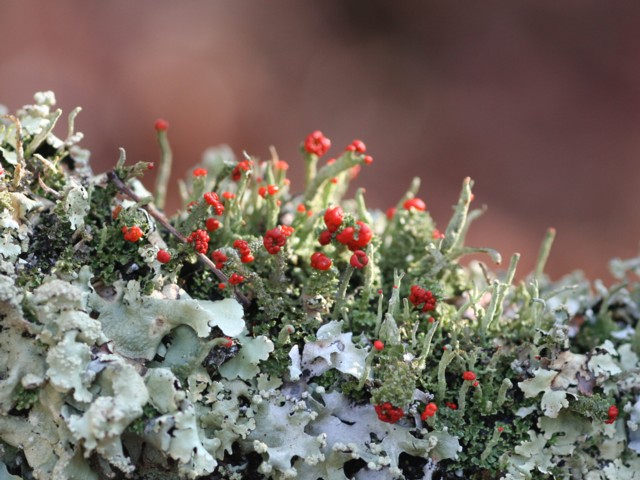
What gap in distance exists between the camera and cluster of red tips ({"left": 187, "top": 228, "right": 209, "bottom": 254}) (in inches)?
59.6

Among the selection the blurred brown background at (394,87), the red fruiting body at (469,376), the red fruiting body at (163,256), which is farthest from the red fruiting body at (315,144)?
the blurred brown background at (394,87)

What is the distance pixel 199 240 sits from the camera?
1514 mm

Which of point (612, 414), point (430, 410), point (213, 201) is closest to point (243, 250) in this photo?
point (213, 201)

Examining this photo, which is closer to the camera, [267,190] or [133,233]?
[133,233]

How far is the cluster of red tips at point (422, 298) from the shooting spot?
1.58 m

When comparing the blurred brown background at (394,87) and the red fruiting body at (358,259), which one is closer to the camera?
the red fruiting body at (358,259)

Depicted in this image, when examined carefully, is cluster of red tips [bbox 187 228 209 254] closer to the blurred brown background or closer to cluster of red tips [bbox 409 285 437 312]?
cluster of red tips [bbox 409 285 437 312]

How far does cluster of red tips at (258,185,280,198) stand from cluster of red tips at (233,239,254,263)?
0.62 ft

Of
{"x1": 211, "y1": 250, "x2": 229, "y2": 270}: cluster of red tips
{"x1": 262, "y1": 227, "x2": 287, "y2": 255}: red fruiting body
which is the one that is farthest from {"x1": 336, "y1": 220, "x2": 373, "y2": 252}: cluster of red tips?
{"x1": 211, "y1": 250, "x2": 229, "y2": 270}: cluster of red tips

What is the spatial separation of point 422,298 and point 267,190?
472 mm

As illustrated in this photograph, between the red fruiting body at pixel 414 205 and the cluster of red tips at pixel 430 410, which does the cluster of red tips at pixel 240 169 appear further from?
the cluster of red tips at pixel 430 410

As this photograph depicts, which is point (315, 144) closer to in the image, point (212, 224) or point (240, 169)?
point (240, 169)

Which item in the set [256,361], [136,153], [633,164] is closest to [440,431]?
[256,361]

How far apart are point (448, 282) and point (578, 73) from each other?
15.4ft
